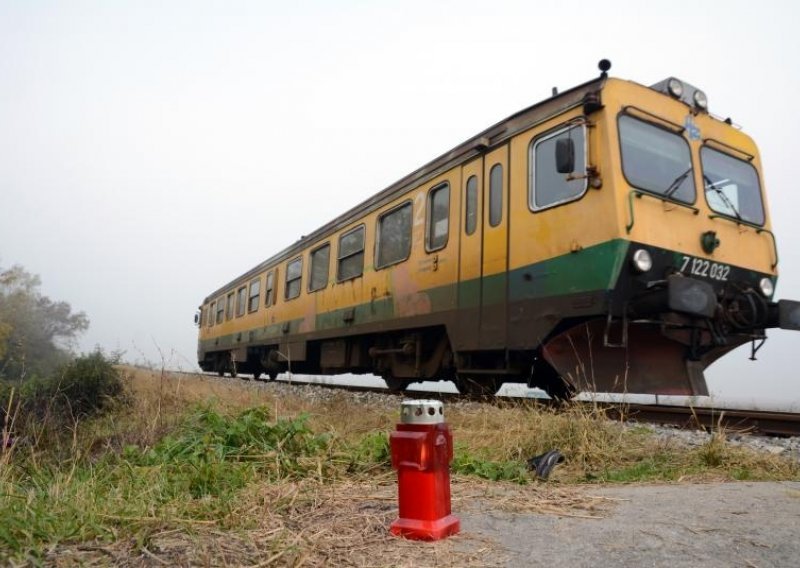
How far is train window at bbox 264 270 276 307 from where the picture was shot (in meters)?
13.4

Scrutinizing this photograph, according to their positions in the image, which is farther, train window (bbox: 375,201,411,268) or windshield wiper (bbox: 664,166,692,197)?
train window (bbox: 375,201,411,268)

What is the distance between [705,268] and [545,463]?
3.34 meters

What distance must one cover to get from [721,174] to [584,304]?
2471mm

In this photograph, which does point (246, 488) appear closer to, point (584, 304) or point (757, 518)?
point (757, 518)

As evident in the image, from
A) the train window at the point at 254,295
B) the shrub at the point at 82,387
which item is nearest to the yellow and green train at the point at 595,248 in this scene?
the shrub at the point at 82,387

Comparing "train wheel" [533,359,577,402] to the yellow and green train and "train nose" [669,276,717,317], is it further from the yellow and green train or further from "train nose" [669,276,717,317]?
"train nose" [669,276,717,317]

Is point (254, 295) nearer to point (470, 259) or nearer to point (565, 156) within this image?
point (470, 259)

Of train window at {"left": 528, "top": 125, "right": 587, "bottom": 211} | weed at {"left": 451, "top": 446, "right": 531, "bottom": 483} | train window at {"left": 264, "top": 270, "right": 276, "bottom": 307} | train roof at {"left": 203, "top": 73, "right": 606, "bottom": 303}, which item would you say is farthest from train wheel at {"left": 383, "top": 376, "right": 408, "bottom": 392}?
weed at {"left": 451, "top": 446, "right": 531, "bottom": 483}

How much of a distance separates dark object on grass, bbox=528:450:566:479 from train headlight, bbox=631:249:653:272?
7.41 ft

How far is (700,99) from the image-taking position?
6.14m

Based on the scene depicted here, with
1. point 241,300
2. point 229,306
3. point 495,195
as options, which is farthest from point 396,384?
point 229,306

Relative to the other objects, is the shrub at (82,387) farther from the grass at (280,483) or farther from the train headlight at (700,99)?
the train headlight at (700,99)

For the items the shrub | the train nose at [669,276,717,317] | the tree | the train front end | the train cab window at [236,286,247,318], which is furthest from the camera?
the tree

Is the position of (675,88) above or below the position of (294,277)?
above
